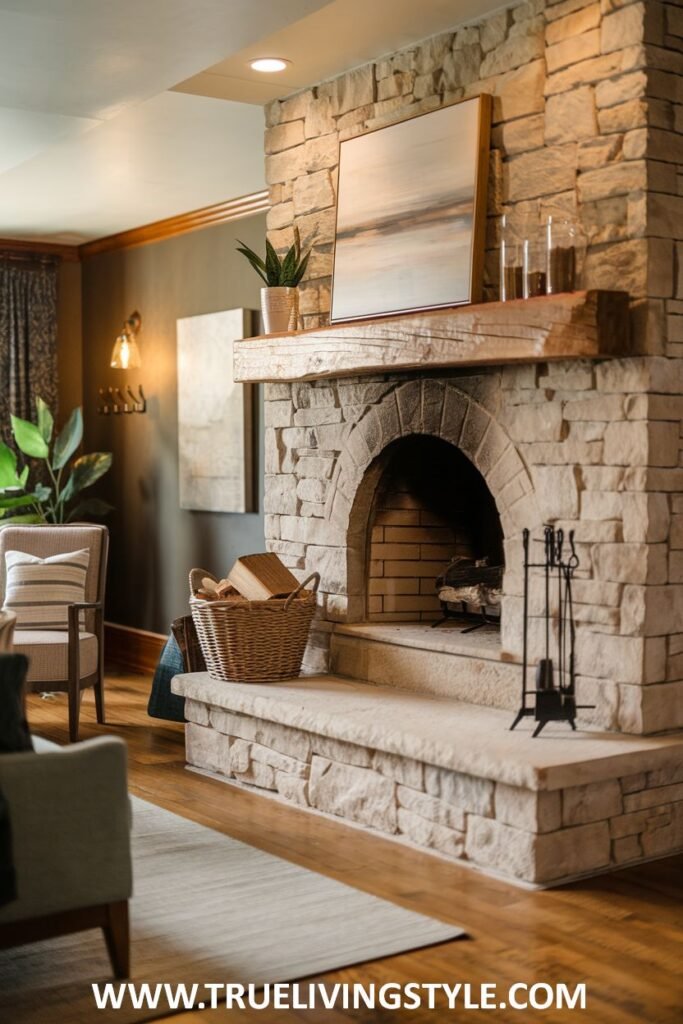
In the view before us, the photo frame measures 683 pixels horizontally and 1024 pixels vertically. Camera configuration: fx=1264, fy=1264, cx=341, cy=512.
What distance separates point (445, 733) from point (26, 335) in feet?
16.7

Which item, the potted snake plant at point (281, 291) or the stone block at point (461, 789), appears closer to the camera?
the stone block at point (461, 789)

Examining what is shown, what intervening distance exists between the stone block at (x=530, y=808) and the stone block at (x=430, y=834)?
25cm

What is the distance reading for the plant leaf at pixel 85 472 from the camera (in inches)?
294

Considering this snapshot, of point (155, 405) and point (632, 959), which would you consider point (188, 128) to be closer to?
point (155, 405)

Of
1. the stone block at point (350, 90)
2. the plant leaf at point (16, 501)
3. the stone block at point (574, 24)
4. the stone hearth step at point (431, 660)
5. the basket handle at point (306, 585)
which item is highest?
the stone block at point (350, 90)

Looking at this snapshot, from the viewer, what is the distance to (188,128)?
5.37 metres

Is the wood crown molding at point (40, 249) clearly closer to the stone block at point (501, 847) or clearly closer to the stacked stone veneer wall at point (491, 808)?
the stacked stone veneer wall at point (491, 808)

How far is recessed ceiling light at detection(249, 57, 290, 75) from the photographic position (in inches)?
183

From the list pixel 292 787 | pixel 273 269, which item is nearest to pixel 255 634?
pixel 292 787

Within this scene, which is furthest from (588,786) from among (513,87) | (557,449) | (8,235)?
(8,235)

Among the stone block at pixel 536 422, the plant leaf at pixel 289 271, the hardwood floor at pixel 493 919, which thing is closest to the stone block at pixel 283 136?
the plant leaf at pixel 289 271

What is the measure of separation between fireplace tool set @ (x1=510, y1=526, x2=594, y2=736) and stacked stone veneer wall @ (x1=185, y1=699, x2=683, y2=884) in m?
0.28

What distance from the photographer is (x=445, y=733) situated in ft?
12.9

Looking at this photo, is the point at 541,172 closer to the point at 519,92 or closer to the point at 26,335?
the point at 519,92
